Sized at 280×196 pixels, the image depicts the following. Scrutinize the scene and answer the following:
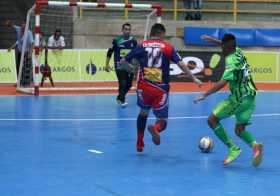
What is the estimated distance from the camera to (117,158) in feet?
30.9

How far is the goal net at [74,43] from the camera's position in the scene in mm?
20859

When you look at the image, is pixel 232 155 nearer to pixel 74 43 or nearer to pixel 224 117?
pixel 224 117

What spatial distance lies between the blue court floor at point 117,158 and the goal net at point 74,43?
18.6 ft

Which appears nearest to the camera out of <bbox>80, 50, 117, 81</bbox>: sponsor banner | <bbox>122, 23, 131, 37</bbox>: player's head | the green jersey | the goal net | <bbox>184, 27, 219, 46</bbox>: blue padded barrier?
the green jersey

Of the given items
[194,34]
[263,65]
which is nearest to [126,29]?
[263,65]

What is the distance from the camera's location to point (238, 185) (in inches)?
302

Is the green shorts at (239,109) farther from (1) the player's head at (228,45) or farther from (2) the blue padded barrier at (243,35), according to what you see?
(2) the blue padded barrier at (243,35)

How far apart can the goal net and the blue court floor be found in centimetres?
566

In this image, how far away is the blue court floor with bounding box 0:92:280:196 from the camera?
24.5 feet

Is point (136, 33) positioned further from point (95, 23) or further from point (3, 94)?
point (3, 94)

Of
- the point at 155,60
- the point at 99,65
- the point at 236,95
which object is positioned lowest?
the point at 99,65

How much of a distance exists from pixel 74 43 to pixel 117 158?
1968 cm

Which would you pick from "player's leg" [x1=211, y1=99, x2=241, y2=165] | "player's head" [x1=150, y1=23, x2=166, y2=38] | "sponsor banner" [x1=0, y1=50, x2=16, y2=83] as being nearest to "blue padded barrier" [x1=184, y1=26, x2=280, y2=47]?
"sponsor banner" [x1=0, y1=50, x2=16, y2=83]

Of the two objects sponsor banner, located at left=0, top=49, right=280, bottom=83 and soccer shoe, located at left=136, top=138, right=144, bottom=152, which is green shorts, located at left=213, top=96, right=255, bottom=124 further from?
sponsor banner, located at left=0, top=49, right=280, bottom=83
